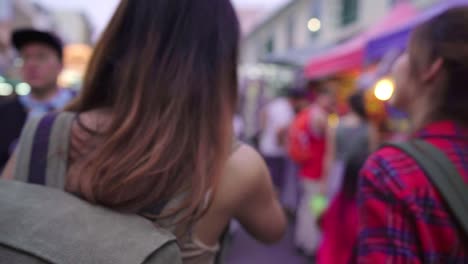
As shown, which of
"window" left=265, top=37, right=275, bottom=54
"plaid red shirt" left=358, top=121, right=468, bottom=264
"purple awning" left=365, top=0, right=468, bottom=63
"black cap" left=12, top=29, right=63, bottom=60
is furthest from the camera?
"window" left=265, top=37, right=275, bottom=54

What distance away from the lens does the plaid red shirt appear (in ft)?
2.58

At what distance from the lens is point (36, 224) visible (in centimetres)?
57

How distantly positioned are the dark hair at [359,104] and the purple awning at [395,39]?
46cm

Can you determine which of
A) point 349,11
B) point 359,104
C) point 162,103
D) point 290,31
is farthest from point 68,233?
point 290,31

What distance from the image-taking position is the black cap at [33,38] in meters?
2.00

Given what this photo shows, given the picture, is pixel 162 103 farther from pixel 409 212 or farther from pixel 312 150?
pixel 312 150

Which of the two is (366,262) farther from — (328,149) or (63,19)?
(63,19)

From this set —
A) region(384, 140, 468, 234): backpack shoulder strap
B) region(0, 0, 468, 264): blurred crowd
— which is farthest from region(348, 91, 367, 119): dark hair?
region(384, 140, 468, 234): backpack shoulder strap

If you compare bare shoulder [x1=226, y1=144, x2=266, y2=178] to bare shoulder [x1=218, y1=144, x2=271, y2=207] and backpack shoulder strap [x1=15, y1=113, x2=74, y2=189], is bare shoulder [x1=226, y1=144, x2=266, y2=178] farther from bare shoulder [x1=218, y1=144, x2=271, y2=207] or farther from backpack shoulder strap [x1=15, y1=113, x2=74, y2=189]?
backpack shoulder strap [x1=15, y1=113, x2=74, y2=189]

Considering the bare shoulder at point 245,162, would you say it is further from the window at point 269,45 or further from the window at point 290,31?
the window at point 269,45

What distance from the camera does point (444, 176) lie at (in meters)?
0.80

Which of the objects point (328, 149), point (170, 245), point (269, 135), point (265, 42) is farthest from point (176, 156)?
point (265, 42)

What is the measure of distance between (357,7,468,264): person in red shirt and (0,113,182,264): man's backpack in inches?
20.9

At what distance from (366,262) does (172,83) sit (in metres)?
0.67
